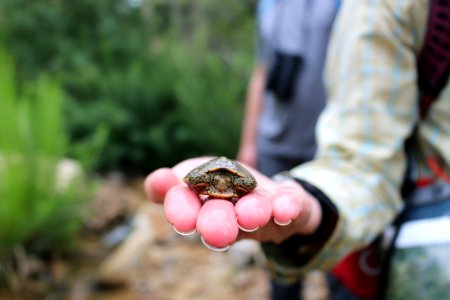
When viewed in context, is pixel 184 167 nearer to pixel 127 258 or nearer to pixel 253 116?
pixel 253 116

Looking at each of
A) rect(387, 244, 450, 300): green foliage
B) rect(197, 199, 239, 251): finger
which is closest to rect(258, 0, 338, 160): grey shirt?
rect(387, 244, 450, 300): green foliage

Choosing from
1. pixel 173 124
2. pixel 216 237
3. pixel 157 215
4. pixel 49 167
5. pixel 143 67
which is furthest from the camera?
pixel 143 67

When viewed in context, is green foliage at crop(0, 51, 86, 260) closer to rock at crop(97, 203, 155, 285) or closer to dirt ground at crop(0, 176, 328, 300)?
dirt ground at crop(0, 176, 328, 300)

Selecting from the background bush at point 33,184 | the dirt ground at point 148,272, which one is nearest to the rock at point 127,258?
the dirt ground at point 148,272

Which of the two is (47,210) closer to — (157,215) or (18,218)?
(18,218)

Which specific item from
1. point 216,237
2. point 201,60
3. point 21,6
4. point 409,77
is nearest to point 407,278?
point 409,77

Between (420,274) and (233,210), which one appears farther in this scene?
(420,274)

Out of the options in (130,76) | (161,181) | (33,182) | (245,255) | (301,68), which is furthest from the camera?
(130,76)

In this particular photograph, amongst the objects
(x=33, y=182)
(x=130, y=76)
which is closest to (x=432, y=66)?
(x=33, y=182)
